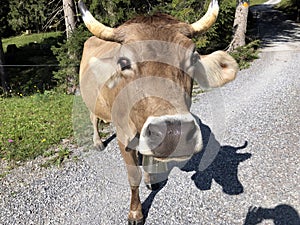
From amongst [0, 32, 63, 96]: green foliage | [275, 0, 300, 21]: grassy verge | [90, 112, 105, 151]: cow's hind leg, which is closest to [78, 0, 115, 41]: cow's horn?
[90, 112, 105, 151]: cow's hind leg

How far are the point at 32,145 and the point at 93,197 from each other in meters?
2.25

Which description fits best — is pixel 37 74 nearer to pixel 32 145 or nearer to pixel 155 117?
pixel 32 145

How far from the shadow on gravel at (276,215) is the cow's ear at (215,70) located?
184cm

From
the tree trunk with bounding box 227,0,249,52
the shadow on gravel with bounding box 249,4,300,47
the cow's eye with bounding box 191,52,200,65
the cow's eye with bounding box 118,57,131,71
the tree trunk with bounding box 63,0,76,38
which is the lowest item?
the shadow on gravel with bounding box 249,4,300,47

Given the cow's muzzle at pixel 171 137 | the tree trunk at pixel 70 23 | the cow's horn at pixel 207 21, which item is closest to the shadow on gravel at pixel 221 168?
the cow's muzzle at pixel 171 137

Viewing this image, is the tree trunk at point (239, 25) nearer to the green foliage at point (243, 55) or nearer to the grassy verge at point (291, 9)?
the green foliage at point (243, 55)

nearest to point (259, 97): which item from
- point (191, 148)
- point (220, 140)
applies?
point (220, 140)

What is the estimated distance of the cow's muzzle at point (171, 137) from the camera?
2396mm

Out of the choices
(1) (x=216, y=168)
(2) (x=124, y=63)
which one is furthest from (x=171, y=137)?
(1) (x=216, y=168)

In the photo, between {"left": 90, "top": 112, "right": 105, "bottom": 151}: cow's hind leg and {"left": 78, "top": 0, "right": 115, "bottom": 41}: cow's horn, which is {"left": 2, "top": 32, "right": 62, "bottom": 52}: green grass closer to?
{"left": 90, "top": 112, "right": 105, "bottom": 151}: cow's hind leg

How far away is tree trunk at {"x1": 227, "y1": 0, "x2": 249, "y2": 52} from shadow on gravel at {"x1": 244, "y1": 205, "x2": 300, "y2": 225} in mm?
10789

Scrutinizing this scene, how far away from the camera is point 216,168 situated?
518 cm

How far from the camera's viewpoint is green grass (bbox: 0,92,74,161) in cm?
602

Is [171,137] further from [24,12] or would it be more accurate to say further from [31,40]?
[31,40]
